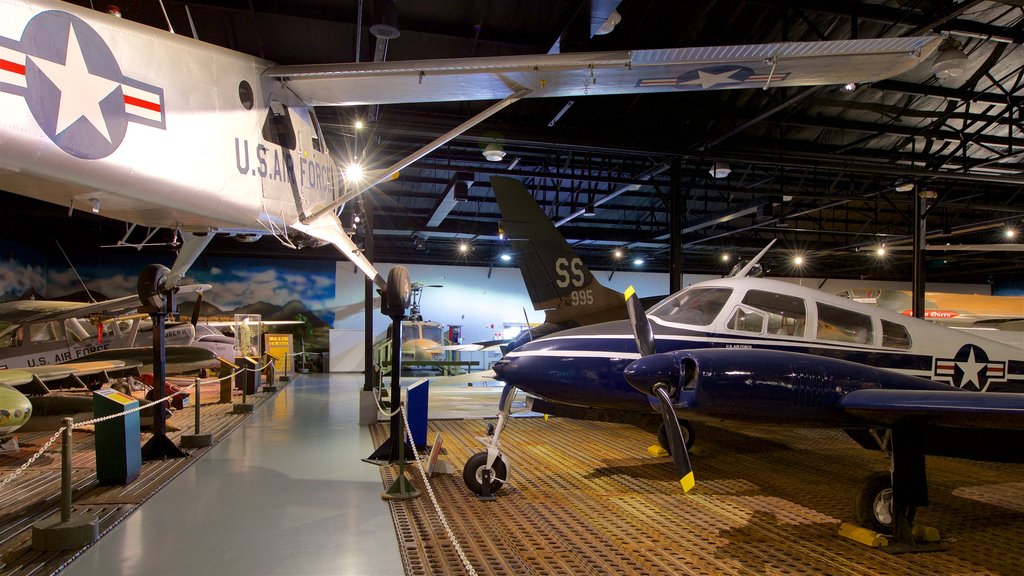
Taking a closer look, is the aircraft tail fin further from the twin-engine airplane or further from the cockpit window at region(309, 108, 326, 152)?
the cockpit window at region(309, 108, 326, 152)

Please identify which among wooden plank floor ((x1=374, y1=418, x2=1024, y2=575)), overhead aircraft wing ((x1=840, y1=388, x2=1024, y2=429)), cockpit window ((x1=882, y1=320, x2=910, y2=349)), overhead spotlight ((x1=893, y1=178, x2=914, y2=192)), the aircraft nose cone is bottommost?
wooden plank floor ((x1=374, y1=418, x2=1024, y2=575))

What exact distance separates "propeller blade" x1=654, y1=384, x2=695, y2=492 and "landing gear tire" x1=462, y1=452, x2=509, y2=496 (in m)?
1.90

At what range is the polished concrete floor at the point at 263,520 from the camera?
3557 millimetres

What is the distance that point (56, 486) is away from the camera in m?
5.27

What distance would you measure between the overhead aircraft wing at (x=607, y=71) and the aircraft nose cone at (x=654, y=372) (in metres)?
2.76

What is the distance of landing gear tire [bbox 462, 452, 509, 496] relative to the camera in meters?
5.05

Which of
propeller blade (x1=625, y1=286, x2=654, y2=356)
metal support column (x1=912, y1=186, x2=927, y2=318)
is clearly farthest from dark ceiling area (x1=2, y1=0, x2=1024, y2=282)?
propeller blade (x1=625, y1=286, x2=654, y2=356)

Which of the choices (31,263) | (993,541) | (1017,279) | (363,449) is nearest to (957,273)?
(1017,279)

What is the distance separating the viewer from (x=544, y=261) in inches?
356

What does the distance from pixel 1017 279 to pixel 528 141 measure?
3316cm

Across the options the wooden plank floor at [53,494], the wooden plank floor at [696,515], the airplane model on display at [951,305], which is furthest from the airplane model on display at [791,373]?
the airplane model on display at [951,305]

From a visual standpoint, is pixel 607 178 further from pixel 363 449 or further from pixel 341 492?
pixel 341 492

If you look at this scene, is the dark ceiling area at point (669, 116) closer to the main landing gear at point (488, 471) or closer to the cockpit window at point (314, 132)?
the cockpit window at point (314, 132)

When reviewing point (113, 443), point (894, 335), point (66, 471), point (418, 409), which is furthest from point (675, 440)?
point (113, 443)
